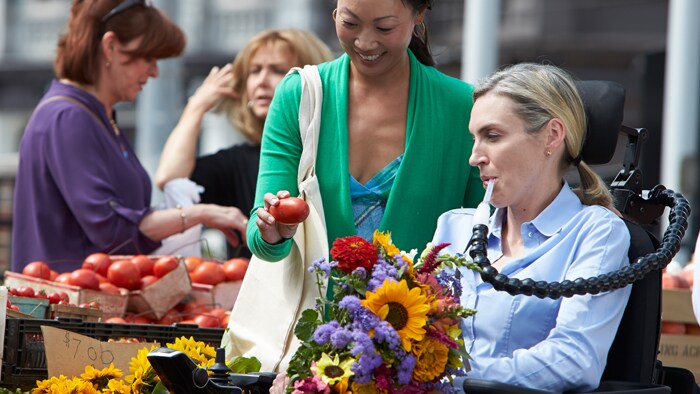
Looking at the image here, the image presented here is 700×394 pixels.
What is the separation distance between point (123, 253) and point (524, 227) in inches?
102

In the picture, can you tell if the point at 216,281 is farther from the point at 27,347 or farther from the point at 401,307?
the point at 401,307

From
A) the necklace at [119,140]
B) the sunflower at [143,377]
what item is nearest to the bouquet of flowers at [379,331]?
the sunflower at [143,377]

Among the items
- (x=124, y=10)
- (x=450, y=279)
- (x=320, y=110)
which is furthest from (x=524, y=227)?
(x=124, y=10)

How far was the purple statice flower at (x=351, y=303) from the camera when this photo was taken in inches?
104

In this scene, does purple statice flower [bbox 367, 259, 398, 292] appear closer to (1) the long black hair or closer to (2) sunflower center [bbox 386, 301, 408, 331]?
(2) sunflower center [bbox 386, 301, 408, 331]

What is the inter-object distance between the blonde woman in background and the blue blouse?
6.95 ft

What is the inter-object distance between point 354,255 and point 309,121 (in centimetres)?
97

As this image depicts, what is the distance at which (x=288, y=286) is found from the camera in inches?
140

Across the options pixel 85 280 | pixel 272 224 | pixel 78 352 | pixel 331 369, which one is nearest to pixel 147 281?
pixel 85 280

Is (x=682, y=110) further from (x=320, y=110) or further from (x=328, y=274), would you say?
(x=328, y=274)

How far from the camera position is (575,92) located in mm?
3277

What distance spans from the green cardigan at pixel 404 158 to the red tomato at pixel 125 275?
4.43ft

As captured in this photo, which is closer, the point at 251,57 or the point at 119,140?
the point at 119,140

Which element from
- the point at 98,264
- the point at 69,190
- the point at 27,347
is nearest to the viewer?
the point at 27,347
